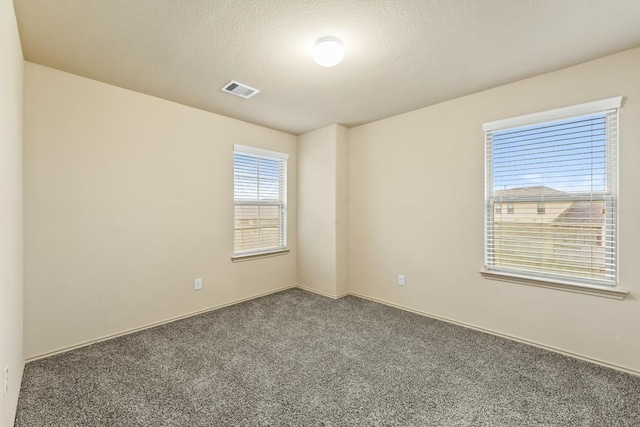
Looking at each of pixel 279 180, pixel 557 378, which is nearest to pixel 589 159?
pixel 557 378

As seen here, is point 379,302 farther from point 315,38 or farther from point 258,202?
point 315,38

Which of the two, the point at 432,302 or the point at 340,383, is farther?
the point at 432,302

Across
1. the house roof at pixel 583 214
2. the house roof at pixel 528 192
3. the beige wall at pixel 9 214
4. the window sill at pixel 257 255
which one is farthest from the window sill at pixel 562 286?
the beige wall at pixel 9 214

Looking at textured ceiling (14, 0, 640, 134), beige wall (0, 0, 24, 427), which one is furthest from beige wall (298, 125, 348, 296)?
beige wall (0, 0, 24, 427)

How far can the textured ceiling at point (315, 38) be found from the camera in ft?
5.55

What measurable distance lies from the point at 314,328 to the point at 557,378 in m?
1.96

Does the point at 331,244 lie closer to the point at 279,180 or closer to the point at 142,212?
the point at 279,180

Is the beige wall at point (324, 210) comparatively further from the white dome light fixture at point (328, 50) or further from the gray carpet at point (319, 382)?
the white dome light fixture at point (328, 50)

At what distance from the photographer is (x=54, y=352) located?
233 cm

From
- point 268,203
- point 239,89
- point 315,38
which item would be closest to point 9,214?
point 239,89

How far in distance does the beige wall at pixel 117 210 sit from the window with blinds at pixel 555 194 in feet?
9.77

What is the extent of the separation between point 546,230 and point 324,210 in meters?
2.44

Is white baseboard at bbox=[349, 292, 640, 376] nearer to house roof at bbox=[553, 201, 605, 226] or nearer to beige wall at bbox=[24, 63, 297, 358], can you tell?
house roof at bbox=[553, 201, 605, 226]

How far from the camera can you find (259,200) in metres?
3.94
